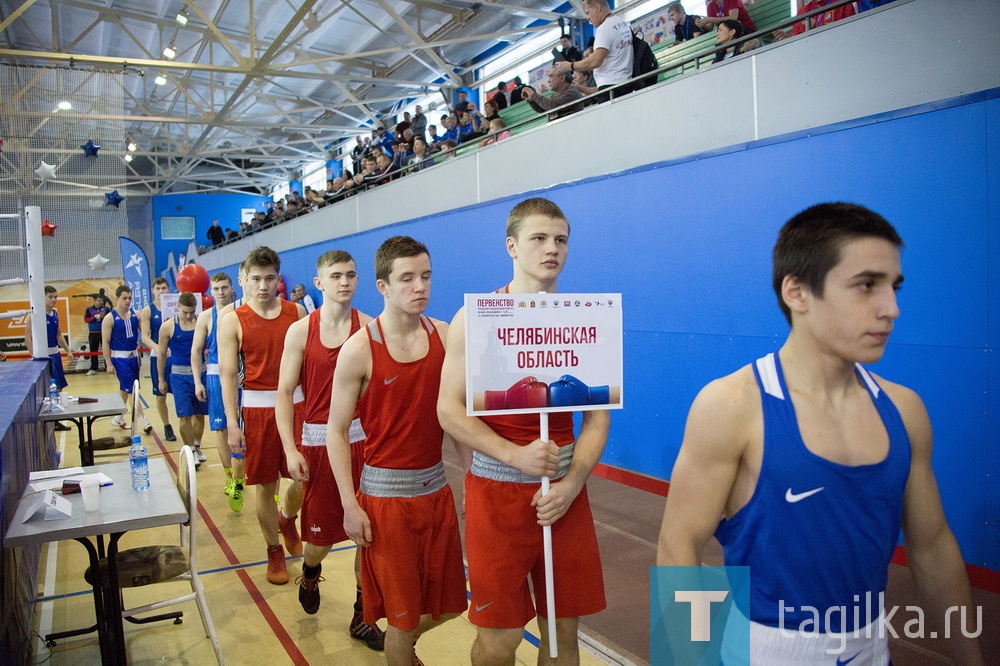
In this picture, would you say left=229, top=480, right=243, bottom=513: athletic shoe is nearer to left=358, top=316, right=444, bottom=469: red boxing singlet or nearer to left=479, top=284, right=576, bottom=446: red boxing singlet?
left=358, top=316, right=444, bottom=469: red boxing singlet

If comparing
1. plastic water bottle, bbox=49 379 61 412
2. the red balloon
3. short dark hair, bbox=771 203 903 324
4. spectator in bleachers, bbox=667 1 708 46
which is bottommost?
plastic water bottle, bbox=49 379 61 412

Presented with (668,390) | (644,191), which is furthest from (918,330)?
(644,191)

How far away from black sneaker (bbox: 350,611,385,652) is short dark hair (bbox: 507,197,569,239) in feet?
7.09

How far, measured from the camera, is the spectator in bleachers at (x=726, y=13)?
6.58m

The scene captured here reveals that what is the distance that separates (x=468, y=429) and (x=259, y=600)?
250cm

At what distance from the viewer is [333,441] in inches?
108

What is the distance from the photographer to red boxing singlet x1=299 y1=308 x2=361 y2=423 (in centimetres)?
371

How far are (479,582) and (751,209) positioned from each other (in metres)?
3.55

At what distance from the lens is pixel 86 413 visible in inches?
212

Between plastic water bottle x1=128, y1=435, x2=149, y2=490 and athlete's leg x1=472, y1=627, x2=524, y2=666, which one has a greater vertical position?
plastic water bottle x1=128, y1=435, x2=149, y2=490

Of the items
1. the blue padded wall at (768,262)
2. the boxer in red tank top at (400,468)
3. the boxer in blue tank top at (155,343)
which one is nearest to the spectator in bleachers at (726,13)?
the blue padded wall at (768,262)

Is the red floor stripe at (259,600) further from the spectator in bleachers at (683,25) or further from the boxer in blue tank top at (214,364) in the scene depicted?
the spectator in bleachers at (683,25)

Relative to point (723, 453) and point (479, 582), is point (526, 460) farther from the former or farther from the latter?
point (723, 453)

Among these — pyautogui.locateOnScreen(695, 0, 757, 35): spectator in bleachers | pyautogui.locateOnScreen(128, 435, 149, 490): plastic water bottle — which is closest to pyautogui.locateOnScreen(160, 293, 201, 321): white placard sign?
pyautogui.locateOnScreen(128, 435, 149, 490): plastic water bottle
